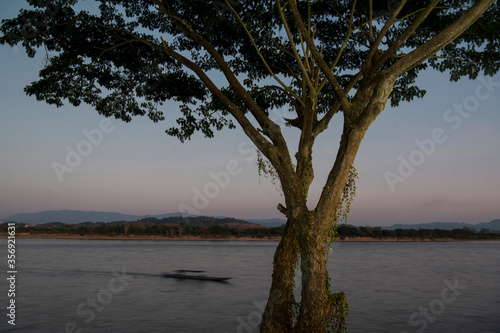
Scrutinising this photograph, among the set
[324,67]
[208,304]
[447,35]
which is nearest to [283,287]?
[324,67]

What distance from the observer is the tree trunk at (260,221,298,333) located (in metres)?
9.77

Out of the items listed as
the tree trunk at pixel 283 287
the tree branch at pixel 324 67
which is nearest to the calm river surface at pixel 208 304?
the tree trunk at pixel 283 287

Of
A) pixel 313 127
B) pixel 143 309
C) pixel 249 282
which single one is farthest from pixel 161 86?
pixel 249 282

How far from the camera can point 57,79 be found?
41.5 ft

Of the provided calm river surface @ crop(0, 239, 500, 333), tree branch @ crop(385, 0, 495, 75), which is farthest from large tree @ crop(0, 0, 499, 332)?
calm river surface @ crop(0, 239, 500, 333)

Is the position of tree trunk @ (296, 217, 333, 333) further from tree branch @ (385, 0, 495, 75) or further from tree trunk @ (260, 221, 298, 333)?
tree branch @ (385, 0, 495, 75)

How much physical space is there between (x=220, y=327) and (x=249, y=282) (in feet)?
72.2

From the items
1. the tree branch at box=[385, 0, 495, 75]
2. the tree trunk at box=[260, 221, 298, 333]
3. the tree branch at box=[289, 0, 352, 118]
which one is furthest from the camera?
the tree trunk at box=[260, 221, 298, 333]

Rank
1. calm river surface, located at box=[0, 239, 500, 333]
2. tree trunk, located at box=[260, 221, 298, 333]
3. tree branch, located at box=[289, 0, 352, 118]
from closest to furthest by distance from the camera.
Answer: tree branch, located at box=[289, 0, 352, 118], tree trunk, located at box=[260, 221, 298, 333], calm river surface, located at box=[0, 239, 500, 333]

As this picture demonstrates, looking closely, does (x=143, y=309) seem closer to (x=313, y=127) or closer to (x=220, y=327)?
(x=220, y=327)

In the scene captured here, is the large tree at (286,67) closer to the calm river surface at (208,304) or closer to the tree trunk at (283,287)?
the tree trunk at (283,287)

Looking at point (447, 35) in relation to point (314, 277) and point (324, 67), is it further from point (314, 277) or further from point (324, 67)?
point (314, 277)

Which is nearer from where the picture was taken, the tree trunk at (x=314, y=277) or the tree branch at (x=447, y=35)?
the tree branch at (x=447, y=35)

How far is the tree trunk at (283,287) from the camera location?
9766 millimetres
